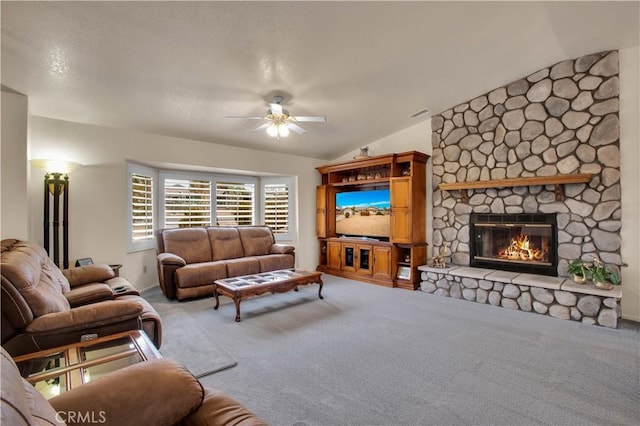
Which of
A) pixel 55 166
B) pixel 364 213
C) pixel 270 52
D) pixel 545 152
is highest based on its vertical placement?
pixel 270 52

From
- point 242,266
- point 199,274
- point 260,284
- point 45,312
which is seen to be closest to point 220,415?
point 45,312

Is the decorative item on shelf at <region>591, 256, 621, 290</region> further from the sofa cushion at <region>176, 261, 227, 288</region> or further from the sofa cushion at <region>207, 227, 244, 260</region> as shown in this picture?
the sofa cushion at <region>207, 227, 244, 260</region>

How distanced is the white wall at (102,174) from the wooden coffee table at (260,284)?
70.4 inches

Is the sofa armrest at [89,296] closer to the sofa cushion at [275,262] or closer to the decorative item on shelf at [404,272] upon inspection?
the sofa cushion at [275,262]

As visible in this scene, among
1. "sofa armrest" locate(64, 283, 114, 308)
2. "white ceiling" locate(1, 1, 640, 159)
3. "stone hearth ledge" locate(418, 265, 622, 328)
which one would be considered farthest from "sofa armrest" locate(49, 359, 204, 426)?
"stone hearth ledge" locate(418, 265, 622, 328)

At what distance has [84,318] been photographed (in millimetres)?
2043

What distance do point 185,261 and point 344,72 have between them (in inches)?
146

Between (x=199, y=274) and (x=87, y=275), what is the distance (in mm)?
1391

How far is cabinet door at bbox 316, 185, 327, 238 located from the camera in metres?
6.49

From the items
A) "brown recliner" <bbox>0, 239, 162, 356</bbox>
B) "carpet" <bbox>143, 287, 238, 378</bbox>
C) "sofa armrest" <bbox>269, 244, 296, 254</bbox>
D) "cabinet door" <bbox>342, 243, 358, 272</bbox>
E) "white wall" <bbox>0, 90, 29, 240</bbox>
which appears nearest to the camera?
"brown recliner" <bbox>0, 239, 162, 356</bbox>

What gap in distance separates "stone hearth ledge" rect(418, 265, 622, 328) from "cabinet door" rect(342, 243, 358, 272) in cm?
131

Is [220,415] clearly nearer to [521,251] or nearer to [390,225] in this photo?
[390,225]

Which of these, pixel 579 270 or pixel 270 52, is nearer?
pixel 270 52

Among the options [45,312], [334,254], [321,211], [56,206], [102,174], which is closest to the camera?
[45,312]
